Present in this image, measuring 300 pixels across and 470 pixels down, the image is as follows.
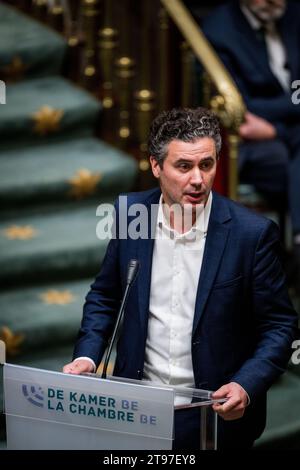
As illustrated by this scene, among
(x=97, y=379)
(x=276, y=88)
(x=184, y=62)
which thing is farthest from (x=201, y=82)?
(x=97, y=379)

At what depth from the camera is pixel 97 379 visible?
2.40m

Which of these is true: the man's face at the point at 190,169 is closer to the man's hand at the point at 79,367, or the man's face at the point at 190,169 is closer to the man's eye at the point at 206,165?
the man's eye at the point at 206,165

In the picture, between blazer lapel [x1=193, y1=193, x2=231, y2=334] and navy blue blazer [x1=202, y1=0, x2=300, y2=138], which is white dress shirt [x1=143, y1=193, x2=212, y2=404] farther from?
navy blue blazer [x1=202, y1=0, x2=300, y2=138]

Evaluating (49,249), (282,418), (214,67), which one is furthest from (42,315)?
(214,67)

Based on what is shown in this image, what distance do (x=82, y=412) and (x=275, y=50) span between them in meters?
2.94

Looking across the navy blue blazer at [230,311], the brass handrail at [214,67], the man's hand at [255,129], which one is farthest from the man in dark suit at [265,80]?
the navy blue blazer at [230,311]

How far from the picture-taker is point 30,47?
16.3ft

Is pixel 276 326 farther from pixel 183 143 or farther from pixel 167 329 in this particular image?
pixel 183 143

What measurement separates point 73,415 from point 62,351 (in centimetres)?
179

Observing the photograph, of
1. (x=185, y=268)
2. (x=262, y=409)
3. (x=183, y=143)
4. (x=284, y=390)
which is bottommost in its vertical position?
(x=284, y=390)

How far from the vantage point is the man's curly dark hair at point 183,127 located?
99.2 inches

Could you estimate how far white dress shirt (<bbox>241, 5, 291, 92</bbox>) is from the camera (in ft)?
16.1

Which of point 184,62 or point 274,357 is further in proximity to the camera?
point 184,62

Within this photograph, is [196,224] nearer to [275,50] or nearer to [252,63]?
[252,63]
